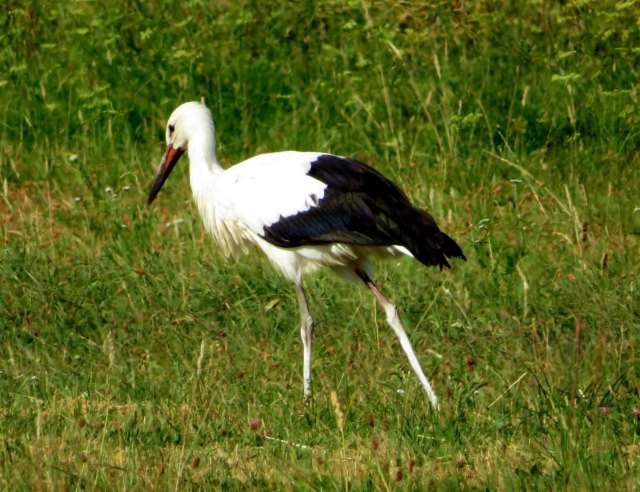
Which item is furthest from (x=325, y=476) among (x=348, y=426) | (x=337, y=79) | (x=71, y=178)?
(x=337, y=79)

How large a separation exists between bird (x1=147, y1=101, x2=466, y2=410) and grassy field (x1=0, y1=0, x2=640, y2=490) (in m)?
0.26

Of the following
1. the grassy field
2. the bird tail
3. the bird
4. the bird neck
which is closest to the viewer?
the grassy field

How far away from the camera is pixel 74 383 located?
18.5ft

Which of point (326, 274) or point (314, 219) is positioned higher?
point (314, 219)

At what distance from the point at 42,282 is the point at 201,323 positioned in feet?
2.40

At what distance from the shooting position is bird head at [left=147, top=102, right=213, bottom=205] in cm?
649

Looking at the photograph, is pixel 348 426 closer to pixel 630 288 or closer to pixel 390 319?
pixel 390 319

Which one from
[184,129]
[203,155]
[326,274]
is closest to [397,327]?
[326,274]

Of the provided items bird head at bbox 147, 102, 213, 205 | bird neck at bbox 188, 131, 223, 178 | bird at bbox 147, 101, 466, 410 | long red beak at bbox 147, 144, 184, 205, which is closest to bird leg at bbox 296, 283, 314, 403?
bird at bbox 147, 101, 466, 410

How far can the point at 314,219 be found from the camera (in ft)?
19.5

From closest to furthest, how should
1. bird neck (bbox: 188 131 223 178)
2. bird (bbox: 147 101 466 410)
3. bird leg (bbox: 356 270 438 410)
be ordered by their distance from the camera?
1. bird leg (bbox: 356 270 438 410)
2. bird (bbox: 147 101 466 410)
3. bird neck (bbox: 188 131 223 178)

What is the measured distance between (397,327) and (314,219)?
0.55 m

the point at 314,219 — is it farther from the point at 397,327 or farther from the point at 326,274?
the point at 326,274

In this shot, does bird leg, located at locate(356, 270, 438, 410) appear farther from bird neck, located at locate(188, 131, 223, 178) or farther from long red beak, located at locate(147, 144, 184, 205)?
long red beak, located at locate(147, 144, 184, 205)
